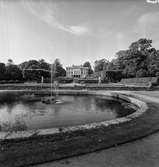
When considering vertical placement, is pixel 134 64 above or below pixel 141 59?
below

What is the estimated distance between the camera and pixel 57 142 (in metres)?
2.51

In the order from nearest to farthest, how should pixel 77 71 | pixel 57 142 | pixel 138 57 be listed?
1. pixel 57 142
2. pixel 138 57
3. pixel 77 71

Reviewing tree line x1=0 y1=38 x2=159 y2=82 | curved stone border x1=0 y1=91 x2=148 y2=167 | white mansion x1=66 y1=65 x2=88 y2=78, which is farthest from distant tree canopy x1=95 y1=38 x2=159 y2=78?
white mansion x1=66 y1=65 x2=88 y2=78

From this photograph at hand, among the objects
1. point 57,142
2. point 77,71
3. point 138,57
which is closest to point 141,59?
point 138,57

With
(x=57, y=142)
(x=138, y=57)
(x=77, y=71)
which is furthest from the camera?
(x=77, y=71)

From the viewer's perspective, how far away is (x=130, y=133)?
3.01 meters

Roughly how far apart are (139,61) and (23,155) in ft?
101

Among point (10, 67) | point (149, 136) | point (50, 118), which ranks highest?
point (10, 67)

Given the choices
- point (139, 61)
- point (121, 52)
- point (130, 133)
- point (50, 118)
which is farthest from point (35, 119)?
point (121, 52)

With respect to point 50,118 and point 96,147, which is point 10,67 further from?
point 96,147

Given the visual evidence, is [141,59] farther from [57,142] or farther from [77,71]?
[77,71]

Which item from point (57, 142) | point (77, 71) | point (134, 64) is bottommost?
point (57, 142)

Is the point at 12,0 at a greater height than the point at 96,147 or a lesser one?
greater

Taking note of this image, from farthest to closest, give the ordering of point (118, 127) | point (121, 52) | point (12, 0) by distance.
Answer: point (121, 52) < point (12, 0) < point (118, 127)
